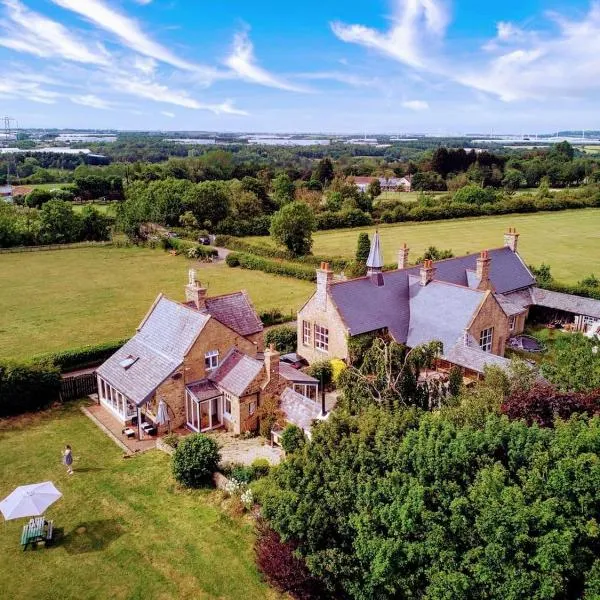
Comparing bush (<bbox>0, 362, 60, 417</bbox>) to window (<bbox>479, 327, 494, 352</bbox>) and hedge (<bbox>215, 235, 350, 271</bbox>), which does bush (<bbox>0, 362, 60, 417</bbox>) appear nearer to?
window (<bbox>479, 327, 494, 352</bbox>)

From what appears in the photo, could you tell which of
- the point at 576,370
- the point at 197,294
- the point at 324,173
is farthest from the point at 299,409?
the point at 324,173

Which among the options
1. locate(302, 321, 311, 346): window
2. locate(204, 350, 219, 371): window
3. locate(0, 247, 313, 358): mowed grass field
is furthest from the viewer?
locate(0, 247, 313, 358): mowed grass field

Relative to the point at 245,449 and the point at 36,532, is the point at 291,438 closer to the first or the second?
the point at 245,449

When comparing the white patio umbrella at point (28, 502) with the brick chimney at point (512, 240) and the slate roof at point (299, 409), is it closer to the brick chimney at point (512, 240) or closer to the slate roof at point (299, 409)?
the slate roof at point (299, 409)

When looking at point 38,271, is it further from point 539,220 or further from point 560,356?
point 539,220

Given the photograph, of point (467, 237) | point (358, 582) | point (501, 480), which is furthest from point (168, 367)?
point (467, 237)

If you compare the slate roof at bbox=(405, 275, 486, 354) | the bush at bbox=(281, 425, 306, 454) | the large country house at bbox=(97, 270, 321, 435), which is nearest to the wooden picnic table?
the large country house at bbox=(97, 270, 321, 435)

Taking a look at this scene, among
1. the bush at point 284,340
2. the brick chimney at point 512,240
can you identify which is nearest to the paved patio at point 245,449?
the bush at point 284,340
